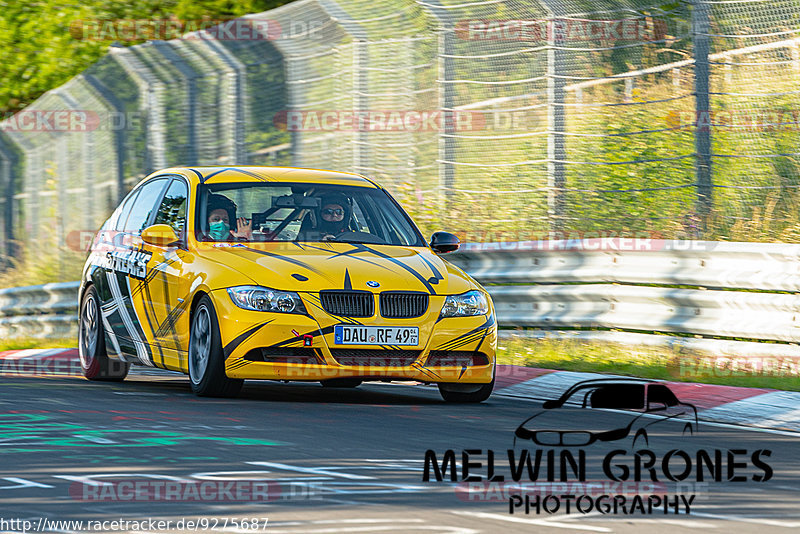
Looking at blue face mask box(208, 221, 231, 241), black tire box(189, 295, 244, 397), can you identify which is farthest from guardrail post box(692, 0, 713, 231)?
black tire box(189, 295, 244, 397)

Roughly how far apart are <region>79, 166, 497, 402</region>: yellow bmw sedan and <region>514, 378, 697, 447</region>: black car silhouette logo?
724mm

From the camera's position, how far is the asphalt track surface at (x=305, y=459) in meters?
6.29

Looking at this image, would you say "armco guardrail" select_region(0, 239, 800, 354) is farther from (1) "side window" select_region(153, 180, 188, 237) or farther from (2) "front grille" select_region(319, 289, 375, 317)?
(1) "side window" select_region(153, 180, 188, 237)

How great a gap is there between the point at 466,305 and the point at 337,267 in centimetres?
91

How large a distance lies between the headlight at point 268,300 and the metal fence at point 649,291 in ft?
11.8

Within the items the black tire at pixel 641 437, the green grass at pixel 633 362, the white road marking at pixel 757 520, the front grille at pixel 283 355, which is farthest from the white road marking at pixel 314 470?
the green grass at pixel 633 362

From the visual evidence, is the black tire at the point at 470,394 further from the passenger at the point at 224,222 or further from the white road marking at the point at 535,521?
the white road marking at the point at 535,521

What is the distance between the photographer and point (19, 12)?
96.9 feet

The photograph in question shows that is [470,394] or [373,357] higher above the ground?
[373,357]

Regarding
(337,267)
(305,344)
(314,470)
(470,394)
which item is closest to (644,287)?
(470,394)

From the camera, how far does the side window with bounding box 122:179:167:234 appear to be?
12.5 m

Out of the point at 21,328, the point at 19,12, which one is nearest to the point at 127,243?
the point at 21,328

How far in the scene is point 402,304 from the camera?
34.8 feet

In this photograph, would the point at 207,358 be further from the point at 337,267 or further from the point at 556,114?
the point at 556,114
